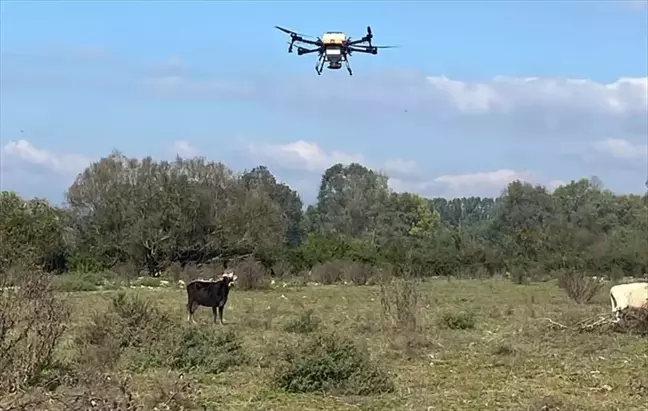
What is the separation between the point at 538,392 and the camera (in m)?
10.5

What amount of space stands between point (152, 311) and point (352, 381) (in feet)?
19.7

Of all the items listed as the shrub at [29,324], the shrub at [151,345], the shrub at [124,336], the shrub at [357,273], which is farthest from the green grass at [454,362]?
the shrub at [357,273]

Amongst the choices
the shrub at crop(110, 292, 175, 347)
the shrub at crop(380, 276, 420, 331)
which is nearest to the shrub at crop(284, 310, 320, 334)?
the shrub at crop(380, 276, 420, 331)

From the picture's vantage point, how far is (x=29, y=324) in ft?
34.7

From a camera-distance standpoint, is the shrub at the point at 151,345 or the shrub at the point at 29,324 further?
the shrub at the point at 151,345

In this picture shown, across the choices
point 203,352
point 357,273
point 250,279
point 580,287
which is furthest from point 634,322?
point 357,273

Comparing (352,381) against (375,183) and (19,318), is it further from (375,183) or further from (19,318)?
(375,183)

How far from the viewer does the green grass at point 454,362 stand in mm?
10156

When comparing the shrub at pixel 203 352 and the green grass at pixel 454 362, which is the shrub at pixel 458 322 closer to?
the green grass at pixel 454 362

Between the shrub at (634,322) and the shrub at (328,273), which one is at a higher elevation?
the shrub at (328,273)

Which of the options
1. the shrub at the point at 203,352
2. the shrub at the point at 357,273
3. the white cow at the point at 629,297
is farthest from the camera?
the shrub at the point at 357,273

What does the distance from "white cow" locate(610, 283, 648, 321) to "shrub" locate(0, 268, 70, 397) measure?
9.90 meters

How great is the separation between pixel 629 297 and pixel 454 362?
5.18 meters

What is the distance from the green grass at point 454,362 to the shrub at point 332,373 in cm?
17
